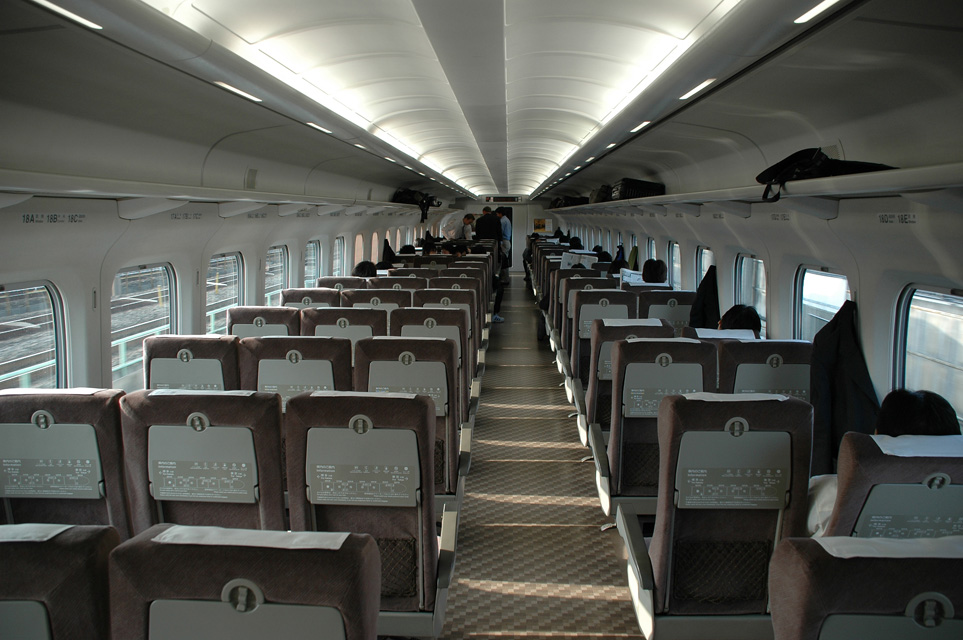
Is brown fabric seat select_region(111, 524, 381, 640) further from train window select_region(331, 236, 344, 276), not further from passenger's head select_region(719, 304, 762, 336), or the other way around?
train window select_region(331, 236, 344, 276)

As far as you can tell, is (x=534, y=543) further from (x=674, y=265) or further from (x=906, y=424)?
(x=674, y=265)

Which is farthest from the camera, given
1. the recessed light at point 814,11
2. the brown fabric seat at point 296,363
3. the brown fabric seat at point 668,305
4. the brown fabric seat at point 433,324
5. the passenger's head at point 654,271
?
the passenger's head at point 654,271

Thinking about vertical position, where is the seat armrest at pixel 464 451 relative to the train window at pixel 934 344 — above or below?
below

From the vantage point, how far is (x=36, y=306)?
4.93 metres

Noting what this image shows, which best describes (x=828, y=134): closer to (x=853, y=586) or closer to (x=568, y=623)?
(x=568, y=623)

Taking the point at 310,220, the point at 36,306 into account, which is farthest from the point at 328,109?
the point at 310,220

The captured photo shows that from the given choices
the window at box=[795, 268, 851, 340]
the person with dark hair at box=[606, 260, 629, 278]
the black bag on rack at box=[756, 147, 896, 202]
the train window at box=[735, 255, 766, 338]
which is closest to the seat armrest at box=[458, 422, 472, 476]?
the black bag on rack at box=[756, 147, 896, 202]

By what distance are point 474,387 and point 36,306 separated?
138 inches

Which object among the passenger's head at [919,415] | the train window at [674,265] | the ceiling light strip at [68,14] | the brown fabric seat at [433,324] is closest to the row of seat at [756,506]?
the passenger's head at [919,415]

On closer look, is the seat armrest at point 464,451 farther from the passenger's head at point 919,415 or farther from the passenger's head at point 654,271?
the passenger's head at point 654,271

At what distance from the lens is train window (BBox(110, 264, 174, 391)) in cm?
616

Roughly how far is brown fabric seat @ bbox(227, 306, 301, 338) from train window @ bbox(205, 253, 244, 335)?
8.61ft

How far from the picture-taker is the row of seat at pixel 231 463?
2588mm

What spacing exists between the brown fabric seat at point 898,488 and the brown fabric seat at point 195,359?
334cm
